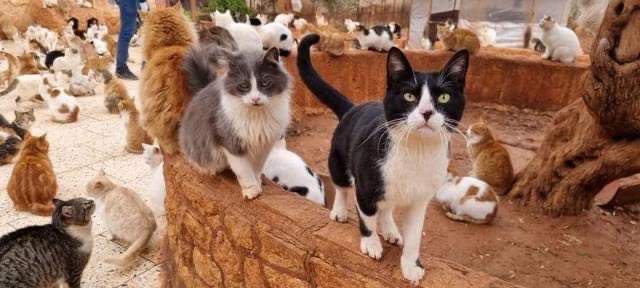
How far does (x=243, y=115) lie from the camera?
1.91m

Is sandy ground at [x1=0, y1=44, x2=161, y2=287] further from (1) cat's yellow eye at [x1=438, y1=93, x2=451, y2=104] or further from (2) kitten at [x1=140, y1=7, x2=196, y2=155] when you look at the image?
(1) cat's yellow eye at [x1=438, y1=93, x2=451, y2=104]

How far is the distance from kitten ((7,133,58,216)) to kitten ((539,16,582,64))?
18.8ft

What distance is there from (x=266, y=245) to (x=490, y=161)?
2265 mm

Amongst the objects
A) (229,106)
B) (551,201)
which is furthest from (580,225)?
(229,106)

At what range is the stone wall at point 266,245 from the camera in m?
1.52

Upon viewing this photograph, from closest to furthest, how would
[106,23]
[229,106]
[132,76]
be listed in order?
1. [229,106]
2. [132,76]
3. [106,23]

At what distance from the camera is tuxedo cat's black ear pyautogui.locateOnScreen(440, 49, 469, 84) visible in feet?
4.25

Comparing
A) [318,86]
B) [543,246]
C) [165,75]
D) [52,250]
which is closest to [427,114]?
[318,86]

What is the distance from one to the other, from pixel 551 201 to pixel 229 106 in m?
2.51

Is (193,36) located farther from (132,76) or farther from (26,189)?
(132,76)

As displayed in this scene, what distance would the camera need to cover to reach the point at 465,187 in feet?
9.78

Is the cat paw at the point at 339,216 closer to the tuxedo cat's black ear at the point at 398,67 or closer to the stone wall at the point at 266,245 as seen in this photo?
the stone wall at the point at 266,245

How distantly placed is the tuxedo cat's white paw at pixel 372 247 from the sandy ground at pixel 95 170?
2.13 metres

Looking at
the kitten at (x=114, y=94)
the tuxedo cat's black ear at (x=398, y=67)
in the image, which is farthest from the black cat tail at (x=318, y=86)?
the kitten at (x=114, y=94)
